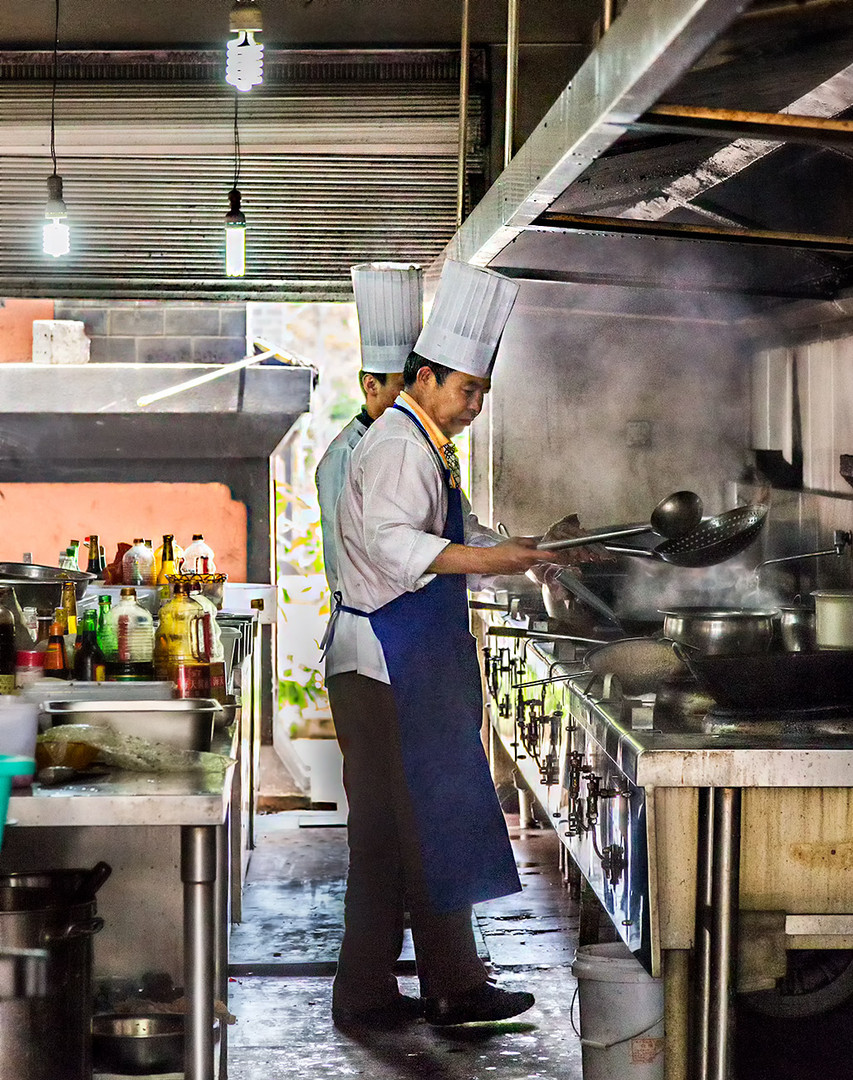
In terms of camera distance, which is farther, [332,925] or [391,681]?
[332,925]

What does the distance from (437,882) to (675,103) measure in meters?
1.82

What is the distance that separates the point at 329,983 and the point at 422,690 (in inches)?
39.3

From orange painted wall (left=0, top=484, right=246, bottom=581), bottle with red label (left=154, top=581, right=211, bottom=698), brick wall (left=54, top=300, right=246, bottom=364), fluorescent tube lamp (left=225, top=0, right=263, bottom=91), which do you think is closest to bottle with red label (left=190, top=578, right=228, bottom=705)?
bottle with red label (left=154, top=581, right=211, bottom=698)

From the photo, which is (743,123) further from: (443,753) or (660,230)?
(443,753)

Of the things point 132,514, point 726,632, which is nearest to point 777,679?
point 726,632

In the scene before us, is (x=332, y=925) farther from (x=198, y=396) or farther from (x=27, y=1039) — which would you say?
(x=198, y=396)

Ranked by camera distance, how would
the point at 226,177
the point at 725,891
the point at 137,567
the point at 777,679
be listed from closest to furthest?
the point at 725,891, the point at 777,679, the point at 137,567, the point at 226,177

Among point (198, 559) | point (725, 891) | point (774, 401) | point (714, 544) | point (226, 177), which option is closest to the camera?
point (725, 891)

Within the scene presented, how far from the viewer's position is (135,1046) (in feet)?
8.57

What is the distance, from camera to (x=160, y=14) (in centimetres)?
516

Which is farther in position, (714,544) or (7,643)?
(714,544)

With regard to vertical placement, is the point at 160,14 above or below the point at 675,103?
above

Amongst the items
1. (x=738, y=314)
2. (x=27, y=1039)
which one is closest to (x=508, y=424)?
(x=738, y=314)

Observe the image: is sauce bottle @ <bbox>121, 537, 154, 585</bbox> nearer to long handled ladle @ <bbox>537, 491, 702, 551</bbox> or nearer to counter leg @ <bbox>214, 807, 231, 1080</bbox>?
long handled ladle @ <bbox>537, 491, 702, 551</bbox>
